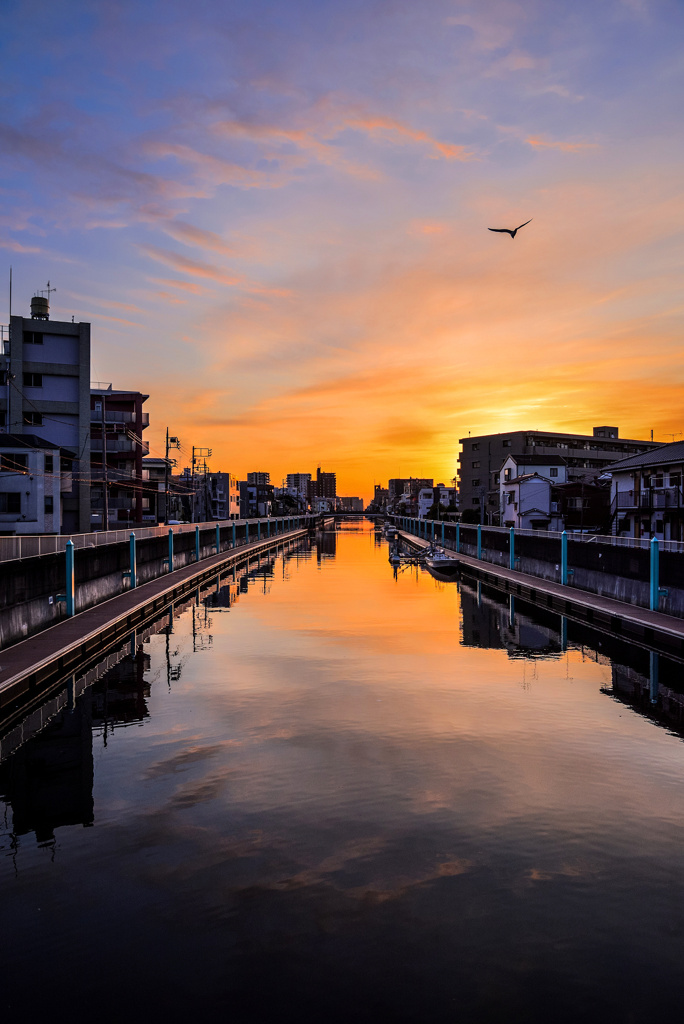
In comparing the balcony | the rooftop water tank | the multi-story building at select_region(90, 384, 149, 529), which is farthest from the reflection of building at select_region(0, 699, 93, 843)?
the rooftop water tank

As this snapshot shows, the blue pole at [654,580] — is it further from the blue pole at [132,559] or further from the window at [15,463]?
the window at [15,463]

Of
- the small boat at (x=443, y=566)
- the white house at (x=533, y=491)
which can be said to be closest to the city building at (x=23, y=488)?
the small boat at (x=443, y=566)

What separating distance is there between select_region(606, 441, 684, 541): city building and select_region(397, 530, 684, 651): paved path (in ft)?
59.4

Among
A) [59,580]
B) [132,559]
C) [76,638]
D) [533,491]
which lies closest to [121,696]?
[76,638]

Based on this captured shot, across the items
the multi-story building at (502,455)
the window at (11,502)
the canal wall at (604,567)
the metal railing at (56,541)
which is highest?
the multi-story building at (502,455)

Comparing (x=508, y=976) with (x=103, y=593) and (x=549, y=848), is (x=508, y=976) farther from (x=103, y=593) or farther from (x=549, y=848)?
(x=103, y=593)

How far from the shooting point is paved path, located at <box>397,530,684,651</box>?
982 inches

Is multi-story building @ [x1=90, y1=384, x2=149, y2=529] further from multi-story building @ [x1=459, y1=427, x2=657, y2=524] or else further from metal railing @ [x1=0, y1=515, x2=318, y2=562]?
multi-story building @ [x1=459, y1=427, x2=657, y2=524]

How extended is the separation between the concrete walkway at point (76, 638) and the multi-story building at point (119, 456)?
49.5 meters

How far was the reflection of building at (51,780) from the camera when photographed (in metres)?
11.3

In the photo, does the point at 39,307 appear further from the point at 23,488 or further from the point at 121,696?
the point at 121,696

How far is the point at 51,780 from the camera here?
12.9 metres

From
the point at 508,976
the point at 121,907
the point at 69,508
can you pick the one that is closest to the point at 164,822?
the point at 121,907

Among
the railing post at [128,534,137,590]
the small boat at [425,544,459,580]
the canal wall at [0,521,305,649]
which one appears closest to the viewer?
the canal wall at [0,521,305,649]
